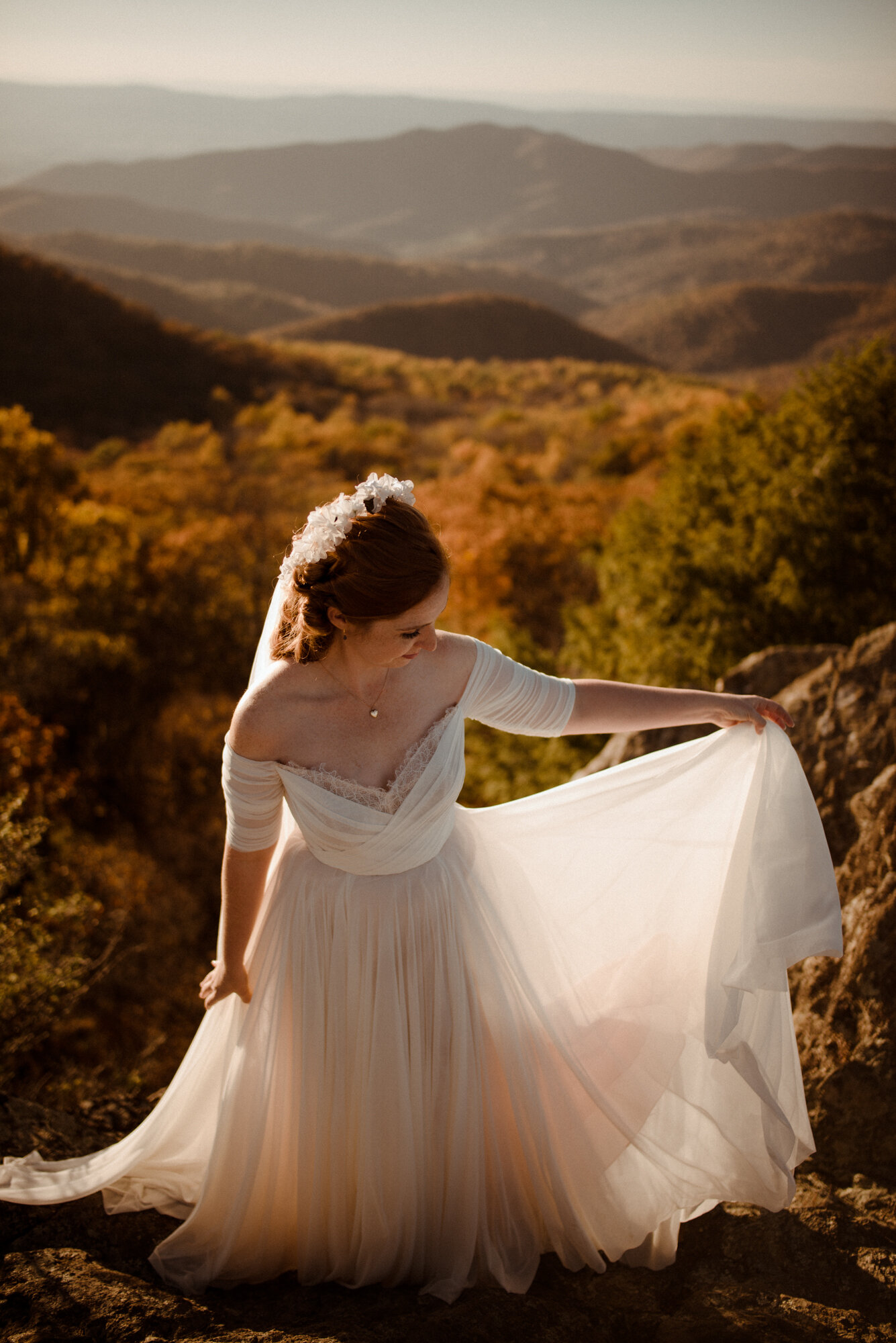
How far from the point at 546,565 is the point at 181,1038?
1242cm

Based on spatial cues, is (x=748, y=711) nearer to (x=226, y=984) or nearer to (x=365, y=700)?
(x=365, y=700)

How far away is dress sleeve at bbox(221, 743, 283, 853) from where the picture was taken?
2.32 m

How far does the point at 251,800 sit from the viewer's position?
92.5 inches

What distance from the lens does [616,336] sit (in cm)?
8294

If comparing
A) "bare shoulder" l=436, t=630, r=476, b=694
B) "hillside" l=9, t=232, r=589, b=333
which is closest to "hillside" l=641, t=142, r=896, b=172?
"hillside" l=9, t=232, r=589, b=333

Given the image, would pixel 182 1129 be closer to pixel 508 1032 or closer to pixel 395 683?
pixel 508 1032

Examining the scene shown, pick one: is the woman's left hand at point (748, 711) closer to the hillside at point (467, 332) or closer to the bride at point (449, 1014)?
the bride at point (449, 1014)

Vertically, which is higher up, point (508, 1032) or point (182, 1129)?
point (508, 1032)

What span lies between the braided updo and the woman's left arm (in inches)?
28.2

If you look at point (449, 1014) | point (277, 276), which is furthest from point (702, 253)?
point (449, 1014)

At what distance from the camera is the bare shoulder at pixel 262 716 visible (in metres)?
2.31

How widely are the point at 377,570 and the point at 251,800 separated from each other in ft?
2.46

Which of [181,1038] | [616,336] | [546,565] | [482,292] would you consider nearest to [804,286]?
[616,336]

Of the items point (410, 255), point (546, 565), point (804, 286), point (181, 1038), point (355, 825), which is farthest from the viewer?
point (410, 255)
